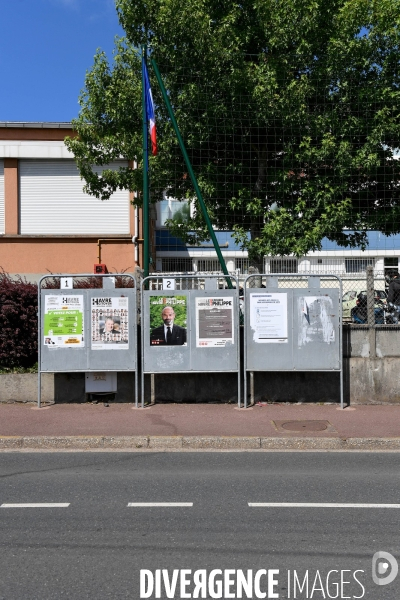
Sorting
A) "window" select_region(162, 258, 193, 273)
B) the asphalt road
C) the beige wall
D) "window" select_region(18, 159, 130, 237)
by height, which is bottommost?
the asphalt road

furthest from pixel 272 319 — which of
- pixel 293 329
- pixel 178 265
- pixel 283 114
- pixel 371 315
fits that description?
pixel 178 265

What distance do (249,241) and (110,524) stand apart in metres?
9.61

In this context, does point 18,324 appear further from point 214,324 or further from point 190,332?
point 214,324

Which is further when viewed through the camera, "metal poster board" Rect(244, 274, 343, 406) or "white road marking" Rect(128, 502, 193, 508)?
"metal poster board" Rect(244, 274, 343, 406)

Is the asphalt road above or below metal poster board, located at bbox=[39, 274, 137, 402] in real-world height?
below

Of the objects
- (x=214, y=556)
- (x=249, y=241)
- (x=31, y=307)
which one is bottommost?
(x=214, y=556)

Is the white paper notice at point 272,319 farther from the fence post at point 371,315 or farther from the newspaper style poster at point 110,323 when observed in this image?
the newspaper style poster at point 110,323

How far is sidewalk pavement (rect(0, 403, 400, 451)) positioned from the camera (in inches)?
332

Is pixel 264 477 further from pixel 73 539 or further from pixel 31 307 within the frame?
pixel 31 307

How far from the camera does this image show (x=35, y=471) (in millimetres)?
7242

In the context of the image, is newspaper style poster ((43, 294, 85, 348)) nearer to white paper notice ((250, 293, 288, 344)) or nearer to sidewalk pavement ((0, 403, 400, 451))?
sidewalk pavement ((0, 403, 400, 451))

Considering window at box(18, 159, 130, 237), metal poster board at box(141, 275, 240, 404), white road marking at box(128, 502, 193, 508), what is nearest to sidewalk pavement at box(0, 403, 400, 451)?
metal poster board at box(141, 275, 240, 404)

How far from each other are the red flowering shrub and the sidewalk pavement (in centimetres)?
86

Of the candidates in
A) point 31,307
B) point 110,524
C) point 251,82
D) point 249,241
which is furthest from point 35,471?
point 251,82
